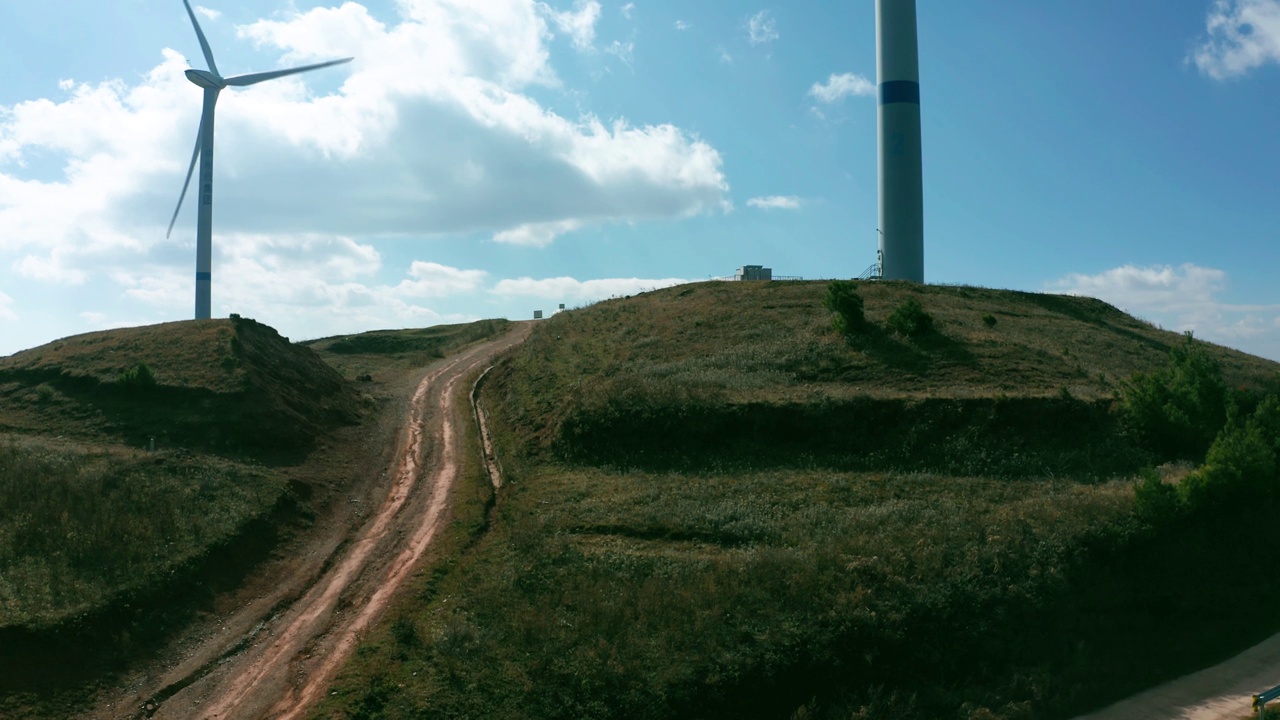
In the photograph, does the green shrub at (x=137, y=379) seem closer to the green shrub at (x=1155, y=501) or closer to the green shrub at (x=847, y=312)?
the green shrub at (x=847, y=312)

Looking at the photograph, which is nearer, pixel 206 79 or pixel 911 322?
pixel 911 322

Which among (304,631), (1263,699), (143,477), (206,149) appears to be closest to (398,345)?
(206,149)

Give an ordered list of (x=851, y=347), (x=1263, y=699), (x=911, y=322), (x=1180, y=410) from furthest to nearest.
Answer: (x=911, y=322) < (x=851, y=347) < (x=1180, y=410) < (x=1263, y=699)

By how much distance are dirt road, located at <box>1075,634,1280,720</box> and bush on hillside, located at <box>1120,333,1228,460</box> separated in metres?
12.3

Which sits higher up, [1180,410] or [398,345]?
[398,345]

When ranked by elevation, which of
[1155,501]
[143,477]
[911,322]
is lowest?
[1155,501]

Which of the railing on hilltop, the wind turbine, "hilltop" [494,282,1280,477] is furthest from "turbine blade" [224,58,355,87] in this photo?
the railing on hilltop

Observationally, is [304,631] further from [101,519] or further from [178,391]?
[178,391]

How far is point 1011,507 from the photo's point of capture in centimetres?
2950

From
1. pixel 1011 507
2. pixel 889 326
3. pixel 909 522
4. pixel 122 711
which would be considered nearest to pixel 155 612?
pixel 122 711

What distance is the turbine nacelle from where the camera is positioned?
75062 millimetres

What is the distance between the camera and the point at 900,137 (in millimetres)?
73750

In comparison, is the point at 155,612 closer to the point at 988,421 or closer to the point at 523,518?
the point at 523,518

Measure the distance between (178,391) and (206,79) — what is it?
148 ft
